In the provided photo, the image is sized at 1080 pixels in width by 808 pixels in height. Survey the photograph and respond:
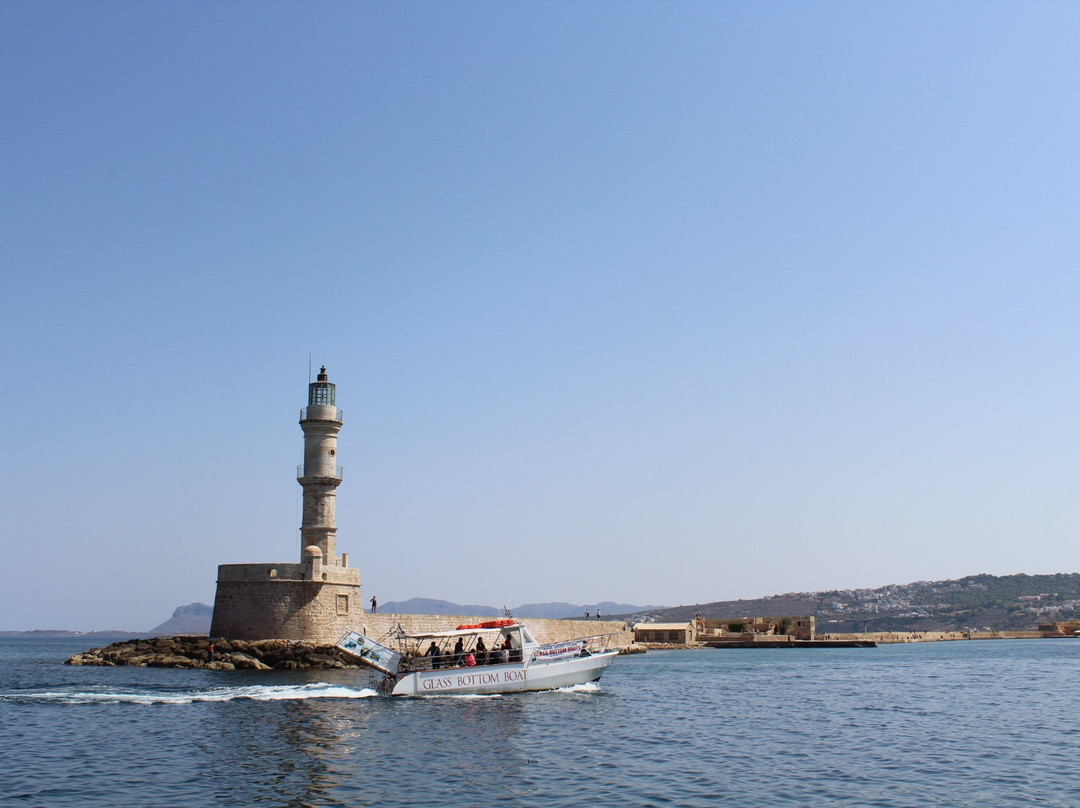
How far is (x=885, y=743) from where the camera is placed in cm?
2017

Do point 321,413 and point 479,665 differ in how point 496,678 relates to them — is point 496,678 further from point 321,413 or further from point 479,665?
point 321,413

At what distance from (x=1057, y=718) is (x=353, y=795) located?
19389mm

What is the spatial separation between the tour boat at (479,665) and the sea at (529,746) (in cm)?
60

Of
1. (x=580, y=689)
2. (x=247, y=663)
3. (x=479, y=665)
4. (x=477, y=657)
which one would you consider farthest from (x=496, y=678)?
(x=247, y=663)

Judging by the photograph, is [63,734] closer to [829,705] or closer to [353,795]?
[353,795]

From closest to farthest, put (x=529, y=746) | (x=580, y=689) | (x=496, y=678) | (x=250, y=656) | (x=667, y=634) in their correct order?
1. (x=529, y=746)
2. (x=496, y=678)
3. (x=580, y=689)
4. (x=250, y=656)
5. (x=667, y=634)

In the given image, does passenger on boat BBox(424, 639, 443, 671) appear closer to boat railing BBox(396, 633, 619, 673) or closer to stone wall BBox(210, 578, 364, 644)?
boat railing BBox(396, 633, 619, 673)

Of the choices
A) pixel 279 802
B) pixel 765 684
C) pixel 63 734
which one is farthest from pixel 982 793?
pixel 765 684

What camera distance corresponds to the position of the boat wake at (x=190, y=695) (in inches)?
1041

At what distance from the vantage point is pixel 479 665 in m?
29.0

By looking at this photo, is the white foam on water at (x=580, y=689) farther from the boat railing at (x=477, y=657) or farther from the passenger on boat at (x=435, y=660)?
the passenger on boat at (x=435, y=660)

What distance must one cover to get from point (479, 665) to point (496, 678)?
0.69 m

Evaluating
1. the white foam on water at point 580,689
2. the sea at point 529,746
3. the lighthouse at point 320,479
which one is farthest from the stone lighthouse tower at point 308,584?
the white foam on water at point 580,689

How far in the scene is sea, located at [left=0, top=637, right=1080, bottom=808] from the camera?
14727 millimetres
